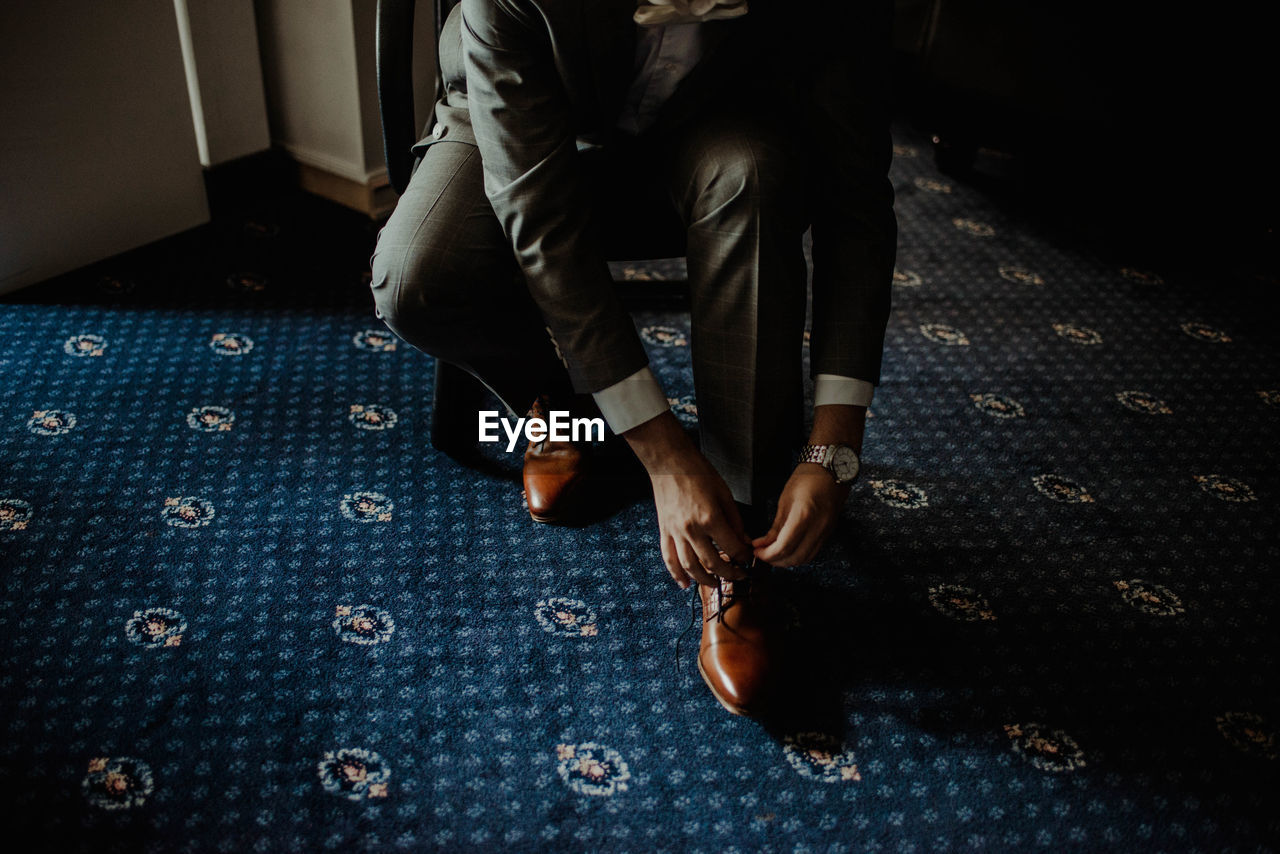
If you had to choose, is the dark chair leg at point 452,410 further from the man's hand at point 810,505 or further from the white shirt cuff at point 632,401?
the man's hand at point 810,505

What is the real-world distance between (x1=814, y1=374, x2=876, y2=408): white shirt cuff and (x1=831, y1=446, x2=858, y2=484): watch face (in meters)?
0.05

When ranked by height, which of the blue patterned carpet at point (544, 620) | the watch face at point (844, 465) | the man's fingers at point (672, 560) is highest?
the watch face at point (844, 465)

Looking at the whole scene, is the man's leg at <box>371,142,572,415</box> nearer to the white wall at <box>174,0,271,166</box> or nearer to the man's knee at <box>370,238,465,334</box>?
the man's knee at <box>370,238,465,334</box>

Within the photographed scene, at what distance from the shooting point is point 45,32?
4.42 ft

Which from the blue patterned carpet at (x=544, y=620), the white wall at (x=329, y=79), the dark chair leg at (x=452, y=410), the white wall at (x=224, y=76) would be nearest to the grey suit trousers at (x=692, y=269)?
the dark chair leg at (x=452, y=410)

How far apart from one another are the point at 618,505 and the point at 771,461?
318mm

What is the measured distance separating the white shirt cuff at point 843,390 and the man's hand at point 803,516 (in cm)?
7

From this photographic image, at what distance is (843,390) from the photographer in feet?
2.94

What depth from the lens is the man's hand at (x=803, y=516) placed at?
0.85 m

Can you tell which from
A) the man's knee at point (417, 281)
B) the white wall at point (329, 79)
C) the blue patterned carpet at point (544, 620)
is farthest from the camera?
the white wall at point (329, 79)

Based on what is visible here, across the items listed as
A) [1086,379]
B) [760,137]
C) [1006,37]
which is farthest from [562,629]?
[1006,37]

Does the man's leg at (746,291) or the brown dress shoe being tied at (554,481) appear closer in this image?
the man's leg at (746,291)

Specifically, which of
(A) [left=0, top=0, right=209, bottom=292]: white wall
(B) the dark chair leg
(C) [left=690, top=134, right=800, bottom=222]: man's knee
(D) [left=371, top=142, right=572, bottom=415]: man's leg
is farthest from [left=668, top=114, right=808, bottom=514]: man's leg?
(A) [left=0, top=0, right=209, bottom=292]: white wall

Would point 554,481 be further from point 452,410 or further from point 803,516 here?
point 803,516
